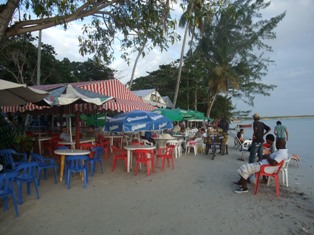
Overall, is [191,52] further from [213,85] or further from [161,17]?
[161,17]

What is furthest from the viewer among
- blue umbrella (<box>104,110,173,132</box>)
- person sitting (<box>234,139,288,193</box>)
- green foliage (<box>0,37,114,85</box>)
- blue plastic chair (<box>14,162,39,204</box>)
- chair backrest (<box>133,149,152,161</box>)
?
green foliage (<box>0,37,114,85</box>)

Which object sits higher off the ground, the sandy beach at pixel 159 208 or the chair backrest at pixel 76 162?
the chair backrest at pixel 76 162

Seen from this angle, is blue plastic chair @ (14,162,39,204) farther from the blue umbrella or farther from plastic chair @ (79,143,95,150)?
plastic chair @ (79,143,95,150)

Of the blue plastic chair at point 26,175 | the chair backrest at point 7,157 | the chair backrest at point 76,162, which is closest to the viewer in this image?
the blue plastic chair at point 26,175

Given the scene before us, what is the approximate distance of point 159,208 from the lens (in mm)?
4375

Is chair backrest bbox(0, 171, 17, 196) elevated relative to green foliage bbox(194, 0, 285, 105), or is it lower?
lower

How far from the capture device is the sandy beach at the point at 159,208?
362cm

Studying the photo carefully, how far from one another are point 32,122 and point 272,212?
17934 millimetres

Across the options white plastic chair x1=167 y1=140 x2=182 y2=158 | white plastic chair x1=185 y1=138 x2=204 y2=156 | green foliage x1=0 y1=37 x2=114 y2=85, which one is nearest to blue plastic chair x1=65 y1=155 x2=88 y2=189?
white plastic chair x1=167 y1=140 x2=182 y2=158

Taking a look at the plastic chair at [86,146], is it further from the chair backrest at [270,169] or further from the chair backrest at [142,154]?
the chair backrest at [270,169]

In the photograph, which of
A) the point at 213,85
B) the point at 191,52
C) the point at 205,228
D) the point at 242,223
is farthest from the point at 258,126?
the point at 191,52

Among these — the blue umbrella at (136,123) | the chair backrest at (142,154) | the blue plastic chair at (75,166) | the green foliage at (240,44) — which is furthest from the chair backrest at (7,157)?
the green foliage at (240,44)

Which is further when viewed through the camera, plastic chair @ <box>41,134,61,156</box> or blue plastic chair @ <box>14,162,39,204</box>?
plastic chair @ <box>41,134,61,156</box>

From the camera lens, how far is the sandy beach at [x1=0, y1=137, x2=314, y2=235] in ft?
11.9
